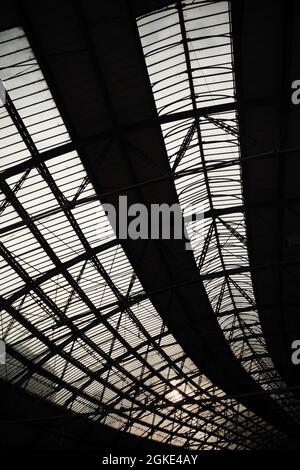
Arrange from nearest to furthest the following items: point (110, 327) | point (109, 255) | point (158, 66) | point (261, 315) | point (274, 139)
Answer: point (158, 66)
point (274, 139)
point (109, 255)
point (110, 327)
point (261, 315)

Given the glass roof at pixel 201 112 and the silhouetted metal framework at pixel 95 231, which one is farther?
the silhouetted metal framework at pixel 95 231

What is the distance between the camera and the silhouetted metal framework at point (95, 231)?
14430mm

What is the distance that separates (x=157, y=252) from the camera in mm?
23609

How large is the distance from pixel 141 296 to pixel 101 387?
1494cm

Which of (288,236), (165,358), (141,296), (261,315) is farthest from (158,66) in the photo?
(165,358)

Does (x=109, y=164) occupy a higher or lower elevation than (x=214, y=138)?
lower

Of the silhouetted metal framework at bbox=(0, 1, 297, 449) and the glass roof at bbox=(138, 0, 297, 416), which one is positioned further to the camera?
the silhouetted metal framework at bbox=(0, 1, 297, 449)

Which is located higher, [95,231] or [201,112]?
[201,112]

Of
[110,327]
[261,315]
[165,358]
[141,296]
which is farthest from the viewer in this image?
[165,358]

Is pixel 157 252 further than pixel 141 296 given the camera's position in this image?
No

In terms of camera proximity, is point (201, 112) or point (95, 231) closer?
point (201, 112)

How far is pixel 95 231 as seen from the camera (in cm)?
2080

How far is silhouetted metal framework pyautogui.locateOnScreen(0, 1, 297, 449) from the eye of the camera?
1443 centimetres

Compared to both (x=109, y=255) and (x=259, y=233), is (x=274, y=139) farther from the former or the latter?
(x=109, y=255)
